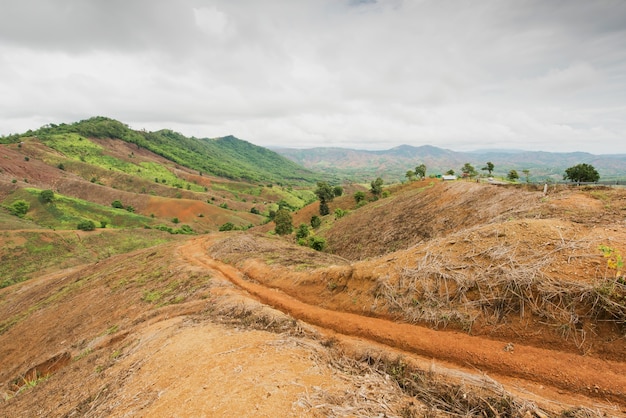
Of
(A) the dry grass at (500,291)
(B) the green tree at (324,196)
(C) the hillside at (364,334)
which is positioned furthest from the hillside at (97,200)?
(A) the dry grass at (500,291)

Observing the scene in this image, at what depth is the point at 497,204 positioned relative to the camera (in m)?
26.7

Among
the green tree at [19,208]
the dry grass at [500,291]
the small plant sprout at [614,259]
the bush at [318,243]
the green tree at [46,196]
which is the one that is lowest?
the bush at [318,243]

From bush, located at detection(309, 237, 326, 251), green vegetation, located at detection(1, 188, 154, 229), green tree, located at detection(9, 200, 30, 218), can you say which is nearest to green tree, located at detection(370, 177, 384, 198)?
bush, located at detection(309, 237, 326, 251)

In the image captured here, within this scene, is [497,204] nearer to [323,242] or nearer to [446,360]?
[323,242]

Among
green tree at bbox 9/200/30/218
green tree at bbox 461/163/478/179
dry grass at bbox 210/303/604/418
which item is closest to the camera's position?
dry grass at bbox 210/303/604/418

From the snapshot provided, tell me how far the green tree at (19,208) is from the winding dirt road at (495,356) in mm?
88515

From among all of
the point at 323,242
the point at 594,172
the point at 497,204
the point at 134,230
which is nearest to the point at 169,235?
the point at 134,230

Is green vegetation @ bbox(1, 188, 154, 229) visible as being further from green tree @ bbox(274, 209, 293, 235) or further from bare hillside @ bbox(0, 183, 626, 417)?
bare hillside @ bbox(0, 183, 626, 417)

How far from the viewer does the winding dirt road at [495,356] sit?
19.3ft

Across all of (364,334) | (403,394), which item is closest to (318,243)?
(364,334)

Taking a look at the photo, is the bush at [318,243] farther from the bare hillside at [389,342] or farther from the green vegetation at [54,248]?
the green vegetation at [54,248]

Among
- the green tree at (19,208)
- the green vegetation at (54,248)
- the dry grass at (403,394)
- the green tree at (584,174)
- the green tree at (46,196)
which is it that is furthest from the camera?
the green tree at (46,196)

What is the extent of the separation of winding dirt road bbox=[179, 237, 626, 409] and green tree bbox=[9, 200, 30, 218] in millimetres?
88515

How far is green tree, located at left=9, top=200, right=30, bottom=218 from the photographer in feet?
220
